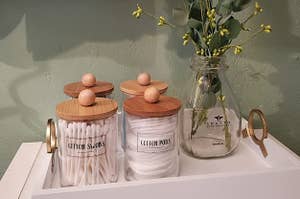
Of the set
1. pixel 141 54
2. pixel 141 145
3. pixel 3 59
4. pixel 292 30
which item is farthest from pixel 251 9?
pixel 3 59

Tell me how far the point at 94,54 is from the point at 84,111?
0.89 feet

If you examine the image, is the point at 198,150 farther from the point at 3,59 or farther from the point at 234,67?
the point at 3,59

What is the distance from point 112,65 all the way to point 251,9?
334 millimetres

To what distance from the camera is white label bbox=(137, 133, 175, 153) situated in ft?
1.63

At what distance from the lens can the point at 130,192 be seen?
44 cm

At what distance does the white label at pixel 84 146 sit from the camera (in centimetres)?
48

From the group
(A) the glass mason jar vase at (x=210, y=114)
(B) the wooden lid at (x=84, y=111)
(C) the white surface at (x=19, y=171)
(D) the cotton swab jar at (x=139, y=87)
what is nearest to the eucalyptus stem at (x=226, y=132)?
(A) the glass mason jar vase at (x=210, y=114)

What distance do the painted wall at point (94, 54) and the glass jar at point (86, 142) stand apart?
0.24 m

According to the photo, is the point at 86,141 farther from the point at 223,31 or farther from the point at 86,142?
the point at 223,31

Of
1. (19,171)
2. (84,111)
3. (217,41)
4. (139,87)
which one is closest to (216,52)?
(217,41)

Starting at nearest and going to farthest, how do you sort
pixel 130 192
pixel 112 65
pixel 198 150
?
pixel 130 192 → pixel 198 150 → pixel 112 65

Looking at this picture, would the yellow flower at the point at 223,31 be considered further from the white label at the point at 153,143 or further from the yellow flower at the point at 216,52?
the white label at the point at 153,143

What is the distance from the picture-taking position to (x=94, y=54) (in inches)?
28.8

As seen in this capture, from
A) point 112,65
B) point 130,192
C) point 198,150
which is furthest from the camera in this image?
point 112,65
